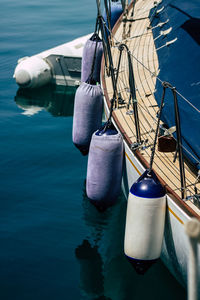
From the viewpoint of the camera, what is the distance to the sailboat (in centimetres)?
507

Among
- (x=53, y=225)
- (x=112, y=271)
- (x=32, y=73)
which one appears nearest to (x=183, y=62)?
(x=112, y=271)

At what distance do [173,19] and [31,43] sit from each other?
12471 millimetres

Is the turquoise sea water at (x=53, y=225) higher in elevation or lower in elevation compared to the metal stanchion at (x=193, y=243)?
lower

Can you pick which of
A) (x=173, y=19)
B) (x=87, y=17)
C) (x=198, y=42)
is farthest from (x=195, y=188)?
(x=87, y=17)

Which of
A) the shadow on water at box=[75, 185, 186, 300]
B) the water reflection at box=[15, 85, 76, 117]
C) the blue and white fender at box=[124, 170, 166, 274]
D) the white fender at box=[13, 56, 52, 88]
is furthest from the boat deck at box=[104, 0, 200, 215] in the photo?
the white fender at box=[13, 56, 52, 88]

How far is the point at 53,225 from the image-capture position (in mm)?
7746

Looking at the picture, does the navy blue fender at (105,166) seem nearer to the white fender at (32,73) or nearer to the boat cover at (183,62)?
the boat cover at (183,62)

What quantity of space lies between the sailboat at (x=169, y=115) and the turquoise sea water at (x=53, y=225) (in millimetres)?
892

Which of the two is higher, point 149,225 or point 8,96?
point 149,225

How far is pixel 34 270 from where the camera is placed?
6703 mm

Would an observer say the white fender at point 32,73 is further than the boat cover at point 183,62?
Yes

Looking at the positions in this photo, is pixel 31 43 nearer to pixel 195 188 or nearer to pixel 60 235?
pixel 60 235

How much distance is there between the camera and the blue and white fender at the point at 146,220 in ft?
16.6

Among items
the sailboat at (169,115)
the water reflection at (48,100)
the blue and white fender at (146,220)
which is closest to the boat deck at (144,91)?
the sailboat at (169,115)
